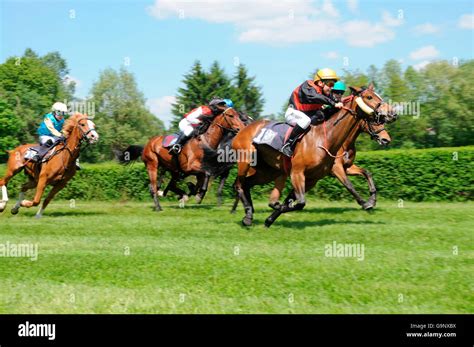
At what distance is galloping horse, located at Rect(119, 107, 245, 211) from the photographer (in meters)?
16.3

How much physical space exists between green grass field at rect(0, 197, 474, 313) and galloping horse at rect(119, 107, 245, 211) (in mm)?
Result: 3572

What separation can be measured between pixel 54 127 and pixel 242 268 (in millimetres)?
9403

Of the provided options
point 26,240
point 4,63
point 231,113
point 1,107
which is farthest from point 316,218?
point 4,63

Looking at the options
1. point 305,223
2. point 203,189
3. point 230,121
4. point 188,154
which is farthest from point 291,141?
point 188,154

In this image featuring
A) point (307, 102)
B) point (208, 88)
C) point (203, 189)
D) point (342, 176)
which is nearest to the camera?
point (307, 102)

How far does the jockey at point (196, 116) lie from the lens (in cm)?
1655

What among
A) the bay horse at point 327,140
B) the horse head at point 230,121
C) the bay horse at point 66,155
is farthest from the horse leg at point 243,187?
the bay horse at point 66,155

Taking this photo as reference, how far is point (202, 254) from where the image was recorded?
31.2 ft

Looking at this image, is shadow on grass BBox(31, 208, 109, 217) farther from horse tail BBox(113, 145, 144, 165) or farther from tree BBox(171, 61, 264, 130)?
tree BBox(171, 61, 264, 130)

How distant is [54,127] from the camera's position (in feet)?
52.4

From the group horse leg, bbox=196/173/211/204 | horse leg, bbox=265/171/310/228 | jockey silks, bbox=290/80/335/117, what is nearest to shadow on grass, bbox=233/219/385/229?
horse leg, bbox=265/171/310/228

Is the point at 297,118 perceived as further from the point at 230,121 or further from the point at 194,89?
the point at 194,89
